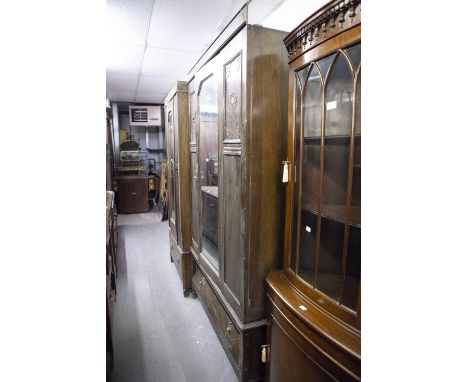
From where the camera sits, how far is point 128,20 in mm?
2436

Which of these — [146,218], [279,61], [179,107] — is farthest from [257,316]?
[146,218]

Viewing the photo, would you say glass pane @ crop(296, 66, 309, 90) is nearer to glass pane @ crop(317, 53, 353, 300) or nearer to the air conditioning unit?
glass pane @ crop(317, 53, 353, 300)

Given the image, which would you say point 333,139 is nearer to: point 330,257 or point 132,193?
point 330,257

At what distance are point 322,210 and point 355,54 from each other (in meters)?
0.62

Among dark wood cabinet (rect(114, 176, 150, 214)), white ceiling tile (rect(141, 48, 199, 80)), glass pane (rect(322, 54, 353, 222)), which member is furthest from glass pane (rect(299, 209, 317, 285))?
dark wood cabinet (rect(114, 176, 150, 214))

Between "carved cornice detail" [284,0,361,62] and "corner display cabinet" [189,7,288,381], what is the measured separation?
21cm

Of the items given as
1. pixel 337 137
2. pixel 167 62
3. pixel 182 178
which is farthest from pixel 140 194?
pixel 337 137

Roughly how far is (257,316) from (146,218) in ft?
16.2

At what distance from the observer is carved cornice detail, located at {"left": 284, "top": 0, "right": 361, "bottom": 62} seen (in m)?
0.98

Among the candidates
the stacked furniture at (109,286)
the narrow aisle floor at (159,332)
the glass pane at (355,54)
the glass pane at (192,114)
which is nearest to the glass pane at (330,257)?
the glass pane at (355,54)

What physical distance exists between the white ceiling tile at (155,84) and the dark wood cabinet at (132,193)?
1.97 m
